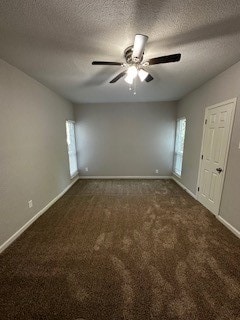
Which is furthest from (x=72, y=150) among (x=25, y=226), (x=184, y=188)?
(x=184, y=188)

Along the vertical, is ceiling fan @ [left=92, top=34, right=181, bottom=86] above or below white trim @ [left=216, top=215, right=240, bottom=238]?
above

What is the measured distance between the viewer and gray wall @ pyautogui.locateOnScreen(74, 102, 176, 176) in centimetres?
481

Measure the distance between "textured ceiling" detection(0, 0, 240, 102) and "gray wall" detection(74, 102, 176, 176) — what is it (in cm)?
230

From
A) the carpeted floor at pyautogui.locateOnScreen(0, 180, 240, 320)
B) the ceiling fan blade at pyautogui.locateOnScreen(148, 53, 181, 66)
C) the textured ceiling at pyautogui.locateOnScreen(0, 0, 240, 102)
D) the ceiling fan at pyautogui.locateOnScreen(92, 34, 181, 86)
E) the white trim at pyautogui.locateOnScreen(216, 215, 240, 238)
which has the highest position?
the textured ceiling at pyautogui.locateOnScreen(0, 0, 240, 102)

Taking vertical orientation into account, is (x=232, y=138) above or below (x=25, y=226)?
above

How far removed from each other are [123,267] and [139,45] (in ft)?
7.74

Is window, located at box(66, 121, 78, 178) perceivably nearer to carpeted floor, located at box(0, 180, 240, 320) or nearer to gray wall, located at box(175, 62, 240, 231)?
carpeted floor, located at box(0, 180, 240, 320)

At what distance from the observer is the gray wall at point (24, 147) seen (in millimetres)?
2062

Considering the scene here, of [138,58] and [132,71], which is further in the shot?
[132,71]

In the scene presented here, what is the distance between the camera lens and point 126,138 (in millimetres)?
4953

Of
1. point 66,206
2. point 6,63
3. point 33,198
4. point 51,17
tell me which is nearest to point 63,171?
point 66,206

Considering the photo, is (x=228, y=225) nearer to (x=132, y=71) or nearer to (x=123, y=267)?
(x=123, y=267)

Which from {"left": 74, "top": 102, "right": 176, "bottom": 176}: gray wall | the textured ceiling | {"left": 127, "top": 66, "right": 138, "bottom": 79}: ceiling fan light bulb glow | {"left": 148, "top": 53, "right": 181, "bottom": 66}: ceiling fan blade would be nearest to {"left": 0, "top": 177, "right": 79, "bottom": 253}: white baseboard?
{"left": 74, "top": 102, "right": 176, "bottom": 176}: gray wall

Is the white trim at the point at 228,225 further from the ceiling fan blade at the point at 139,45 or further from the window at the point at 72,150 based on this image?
the window at the point at 72,150
